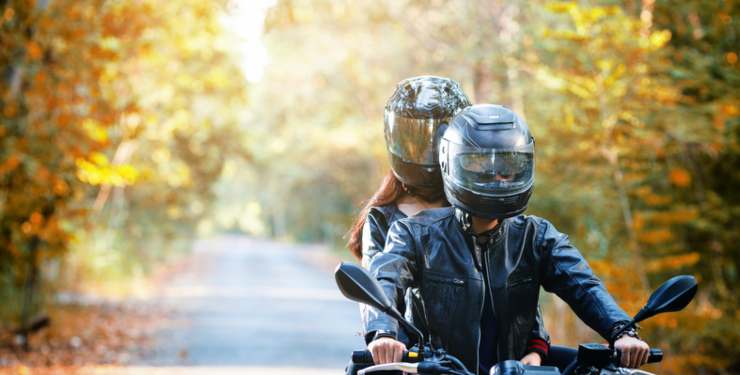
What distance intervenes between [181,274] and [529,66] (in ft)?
79.9

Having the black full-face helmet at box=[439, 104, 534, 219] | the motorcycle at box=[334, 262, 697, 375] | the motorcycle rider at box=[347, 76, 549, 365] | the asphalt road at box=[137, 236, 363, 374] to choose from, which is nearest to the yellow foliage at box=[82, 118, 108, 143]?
the asphalt road at box=[137, 236, 363, 374]

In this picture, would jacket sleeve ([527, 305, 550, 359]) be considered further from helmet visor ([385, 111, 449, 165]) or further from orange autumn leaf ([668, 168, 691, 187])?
orange autumn leaf ([668, 168, 691, 187])

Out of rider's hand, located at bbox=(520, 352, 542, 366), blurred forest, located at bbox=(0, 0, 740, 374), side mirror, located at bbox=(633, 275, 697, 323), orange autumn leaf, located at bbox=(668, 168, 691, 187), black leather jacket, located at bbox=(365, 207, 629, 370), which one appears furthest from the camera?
orange autumn leaf, located at bbox=(668, 168, 691, 187)

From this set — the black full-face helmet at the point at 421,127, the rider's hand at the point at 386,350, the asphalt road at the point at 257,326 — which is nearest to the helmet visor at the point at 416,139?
the black full-face helmet at the point at 421,127

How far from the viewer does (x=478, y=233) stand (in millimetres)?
3342

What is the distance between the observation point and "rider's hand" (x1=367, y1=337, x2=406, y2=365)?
2.93 meters

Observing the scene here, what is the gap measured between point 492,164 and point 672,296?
2.35ft

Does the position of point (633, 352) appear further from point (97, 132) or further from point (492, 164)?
point (97, 132)

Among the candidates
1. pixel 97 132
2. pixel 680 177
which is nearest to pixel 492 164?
pixel 680 177

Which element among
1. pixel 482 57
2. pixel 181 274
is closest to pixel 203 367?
pixel 482 57

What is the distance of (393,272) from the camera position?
3229 millimetres

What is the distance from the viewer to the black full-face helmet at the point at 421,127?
4.08 metres

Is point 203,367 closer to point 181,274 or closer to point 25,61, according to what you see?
point 25,61

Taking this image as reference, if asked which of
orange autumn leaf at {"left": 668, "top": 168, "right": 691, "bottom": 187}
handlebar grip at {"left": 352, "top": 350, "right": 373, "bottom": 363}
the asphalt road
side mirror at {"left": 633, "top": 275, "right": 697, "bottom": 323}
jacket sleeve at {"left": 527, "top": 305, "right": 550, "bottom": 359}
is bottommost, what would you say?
the asphalt road
